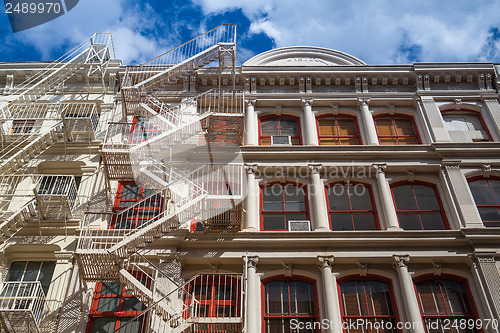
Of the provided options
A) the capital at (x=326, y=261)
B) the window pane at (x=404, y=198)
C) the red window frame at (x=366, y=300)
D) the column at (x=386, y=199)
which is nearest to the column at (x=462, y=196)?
the window pane at (x=404, y=198)

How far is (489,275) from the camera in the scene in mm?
15250

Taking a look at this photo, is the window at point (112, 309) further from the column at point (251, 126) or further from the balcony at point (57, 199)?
the column at point (251, 126)

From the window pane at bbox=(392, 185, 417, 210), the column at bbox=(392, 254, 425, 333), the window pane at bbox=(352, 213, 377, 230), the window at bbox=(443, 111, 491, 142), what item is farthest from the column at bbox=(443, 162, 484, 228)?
the window pane at bbox=(352, 213, 377, 230)

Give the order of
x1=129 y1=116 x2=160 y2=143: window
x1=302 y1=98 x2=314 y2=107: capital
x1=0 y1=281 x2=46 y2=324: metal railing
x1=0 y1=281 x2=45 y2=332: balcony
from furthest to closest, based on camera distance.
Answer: x1=302 y1=98 x2=314 y2=107: capital, x1=129 y1=116 x2=160 y2=143: window, x1=0 y1=281 x2=46 y2=324: metal railing, x1=0 y1=281 x2=45 y2=332: balcony

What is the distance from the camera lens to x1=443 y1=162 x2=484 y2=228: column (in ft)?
55.1

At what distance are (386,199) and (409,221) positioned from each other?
43.3 inches

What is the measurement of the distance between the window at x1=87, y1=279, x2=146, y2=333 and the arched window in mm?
9230

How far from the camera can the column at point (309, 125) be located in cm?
1978

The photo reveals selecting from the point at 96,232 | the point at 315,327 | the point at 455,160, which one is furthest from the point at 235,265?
the point at 455,160

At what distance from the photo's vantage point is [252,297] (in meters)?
14.8

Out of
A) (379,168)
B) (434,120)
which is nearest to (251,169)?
(379,168)

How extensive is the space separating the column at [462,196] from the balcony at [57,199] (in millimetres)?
13248

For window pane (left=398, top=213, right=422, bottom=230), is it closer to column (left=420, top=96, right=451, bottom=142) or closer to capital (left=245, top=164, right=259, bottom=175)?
column (left=420, top=96, right=451, bottom=142)

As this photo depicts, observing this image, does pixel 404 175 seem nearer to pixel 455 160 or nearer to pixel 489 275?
pixel 455 160
